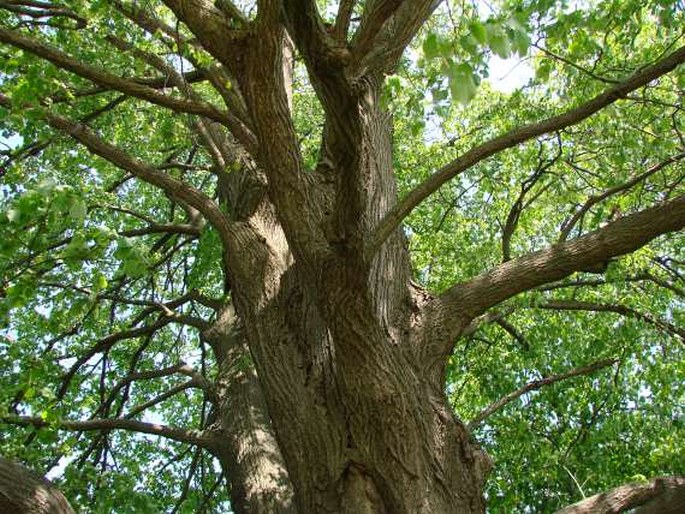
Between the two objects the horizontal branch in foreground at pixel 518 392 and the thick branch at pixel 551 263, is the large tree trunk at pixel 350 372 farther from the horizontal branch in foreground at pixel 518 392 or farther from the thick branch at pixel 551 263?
the horizontal branch in foreground at pixel 518 392

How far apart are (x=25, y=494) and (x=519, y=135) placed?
10.5 feet

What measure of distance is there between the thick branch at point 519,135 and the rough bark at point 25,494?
2.16 metres

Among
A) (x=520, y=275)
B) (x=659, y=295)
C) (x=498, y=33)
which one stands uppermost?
(x=659, y=295)

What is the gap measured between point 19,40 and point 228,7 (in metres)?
1.28

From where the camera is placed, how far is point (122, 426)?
19.5 ft

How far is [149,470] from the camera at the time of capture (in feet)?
32.0

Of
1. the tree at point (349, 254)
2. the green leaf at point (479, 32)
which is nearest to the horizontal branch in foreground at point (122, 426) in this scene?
the tree at point (349, 254)

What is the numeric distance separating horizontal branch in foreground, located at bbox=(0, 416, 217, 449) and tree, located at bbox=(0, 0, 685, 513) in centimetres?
2

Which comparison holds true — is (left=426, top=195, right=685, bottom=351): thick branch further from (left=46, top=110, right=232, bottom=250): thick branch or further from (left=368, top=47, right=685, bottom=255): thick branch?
(left=46, top=110, right=232, bottom=250): thick branch

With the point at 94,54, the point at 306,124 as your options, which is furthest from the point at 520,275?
the point at 306,124

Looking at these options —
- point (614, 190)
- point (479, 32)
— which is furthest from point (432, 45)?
point (614, 190)

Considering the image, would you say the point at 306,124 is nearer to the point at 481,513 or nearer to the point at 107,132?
the point at 107,132

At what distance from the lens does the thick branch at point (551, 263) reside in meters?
4.52

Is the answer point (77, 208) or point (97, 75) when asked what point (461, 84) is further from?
point (97, 75)
